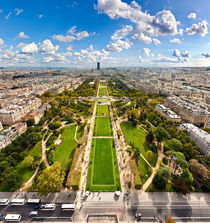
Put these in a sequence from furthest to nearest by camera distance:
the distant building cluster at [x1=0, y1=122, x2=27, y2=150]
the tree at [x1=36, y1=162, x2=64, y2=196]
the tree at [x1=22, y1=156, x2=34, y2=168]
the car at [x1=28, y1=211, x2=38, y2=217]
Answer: the distant building cluster at [x1=0, y1=122, x2=27, y2=150] → the tree at [x1=22, y1=156, x2=34, y2=168] → the tree at [x1=36, y1=162, x2=64, y2=196] → the car at [x1=28, y1=211, x2=38, y2=217]

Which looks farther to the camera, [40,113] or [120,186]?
[40,113]

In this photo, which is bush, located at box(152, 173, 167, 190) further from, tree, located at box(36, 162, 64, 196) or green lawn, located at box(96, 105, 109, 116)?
green lawn, located at box(96, 105, 109, 116)

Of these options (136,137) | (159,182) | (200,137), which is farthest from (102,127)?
(200,137)

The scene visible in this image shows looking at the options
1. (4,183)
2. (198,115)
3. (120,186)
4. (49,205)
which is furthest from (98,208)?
(198,115)

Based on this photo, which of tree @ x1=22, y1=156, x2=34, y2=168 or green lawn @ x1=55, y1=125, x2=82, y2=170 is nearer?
tree @ x1=22, y1=156, x2=34, y2=168

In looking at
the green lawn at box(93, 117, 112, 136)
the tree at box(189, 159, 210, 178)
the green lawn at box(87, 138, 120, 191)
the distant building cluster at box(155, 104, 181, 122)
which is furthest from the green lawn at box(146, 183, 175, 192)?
the distant building cluster at box(155, 104, 181, 122)

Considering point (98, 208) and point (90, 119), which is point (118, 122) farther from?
→ point (98, 208)

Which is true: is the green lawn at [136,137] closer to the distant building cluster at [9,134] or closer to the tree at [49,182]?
the tree at [49,182]
